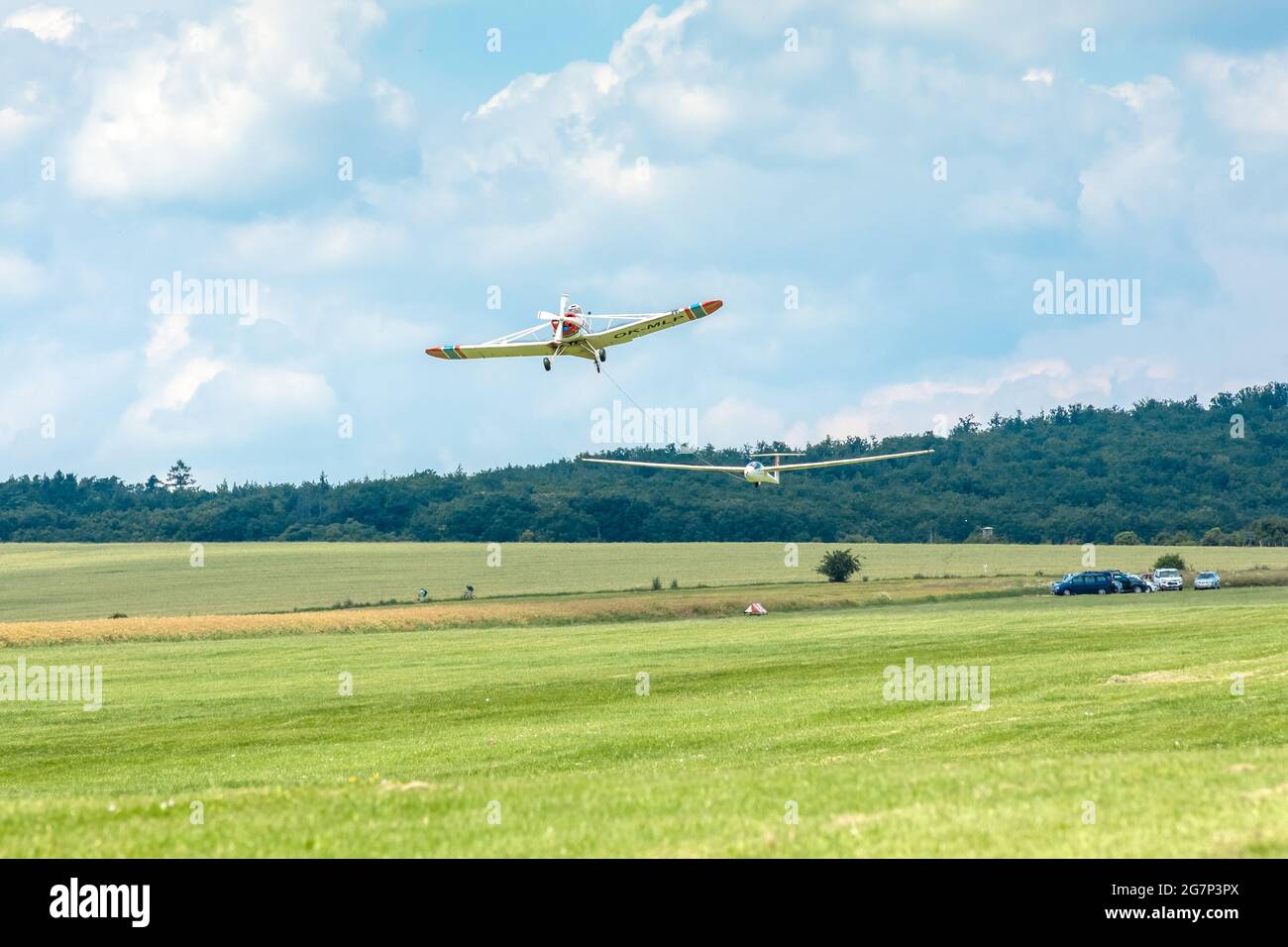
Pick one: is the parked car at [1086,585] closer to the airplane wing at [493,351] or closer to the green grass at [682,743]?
the green grass at [682,743]

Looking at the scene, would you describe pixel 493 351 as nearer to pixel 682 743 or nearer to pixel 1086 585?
pixel 682 743

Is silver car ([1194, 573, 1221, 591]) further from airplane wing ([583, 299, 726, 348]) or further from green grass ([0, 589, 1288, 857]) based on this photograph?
airplane wing ([583, 299, 726, 348])

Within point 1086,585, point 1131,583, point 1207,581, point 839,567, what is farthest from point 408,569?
point 1207,581

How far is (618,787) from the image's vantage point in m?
15.6

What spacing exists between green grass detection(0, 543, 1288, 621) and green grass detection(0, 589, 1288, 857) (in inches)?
1464

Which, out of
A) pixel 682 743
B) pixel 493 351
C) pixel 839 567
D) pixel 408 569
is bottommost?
pixel 682 743

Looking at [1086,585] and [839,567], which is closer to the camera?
[1086,585]

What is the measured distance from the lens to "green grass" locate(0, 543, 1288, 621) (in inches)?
4141

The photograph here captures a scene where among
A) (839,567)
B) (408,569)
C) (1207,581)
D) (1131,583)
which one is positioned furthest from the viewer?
(408,569)

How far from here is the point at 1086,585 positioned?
80812 mm

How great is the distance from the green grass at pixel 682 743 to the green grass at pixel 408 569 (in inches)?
1464

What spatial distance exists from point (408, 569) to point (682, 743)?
336 ft

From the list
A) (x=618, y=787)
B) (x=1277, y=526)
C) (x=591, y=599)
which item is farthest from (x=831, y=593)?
(x=1277, y=526)
